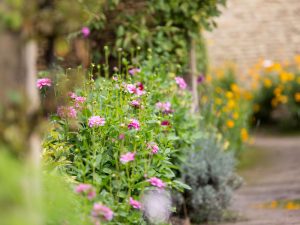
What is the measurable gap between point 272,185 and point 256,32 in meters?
6.31

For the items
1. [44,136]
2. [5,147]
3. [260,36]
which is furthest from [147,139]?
[260,36]

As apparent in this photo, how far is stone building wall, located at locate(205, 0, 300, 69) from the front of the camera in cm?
1430

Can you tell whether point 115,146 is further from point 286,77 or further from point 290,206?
point 286,77

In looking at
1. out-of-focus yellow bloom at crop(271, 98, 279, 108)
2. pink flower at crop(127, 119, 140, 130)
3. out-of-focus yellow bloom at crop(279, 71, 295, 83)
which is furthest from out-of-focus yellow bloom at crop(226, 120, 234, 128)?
pink flower at crop(127, 119, 140, 130)

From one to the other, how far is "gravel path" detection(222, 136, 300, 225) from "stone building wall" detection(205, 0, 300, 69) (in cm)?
259

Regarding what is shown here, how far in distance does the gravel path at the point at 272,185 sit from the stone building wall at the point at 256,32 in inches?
102

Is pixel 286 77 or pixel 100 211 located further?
pixel 286 77

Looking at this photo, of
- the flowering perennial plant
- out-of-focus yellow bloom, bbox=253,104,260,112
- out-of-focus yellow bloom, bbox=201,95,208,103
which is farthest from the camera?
out-of-focus yellow bloom, bbox=253,104,260,112

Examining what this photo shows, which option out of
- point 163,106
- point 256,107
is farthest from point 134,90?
point 256,107

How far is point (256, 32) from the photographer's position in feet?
47.2

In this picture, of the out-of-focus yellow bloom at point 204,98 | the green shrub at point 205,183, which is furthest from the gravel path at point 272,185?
the out-of-focus yellow bloom at point 204,98

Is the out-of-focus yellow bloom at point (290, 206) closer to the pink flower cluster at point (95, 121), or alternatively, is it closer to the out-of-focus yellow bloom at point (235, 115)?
the out-of-focus yellow bloom at point (235, 115)

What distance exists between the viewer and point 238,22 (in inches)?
568

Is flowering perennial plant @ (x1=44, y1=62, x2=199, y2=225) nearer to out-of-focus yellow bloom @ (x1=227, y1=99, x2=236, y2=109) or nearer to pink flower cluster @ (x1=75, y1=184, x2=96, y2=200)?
pink flower cluster @ (x1=75, y1=184, x2=96, y2=200)
